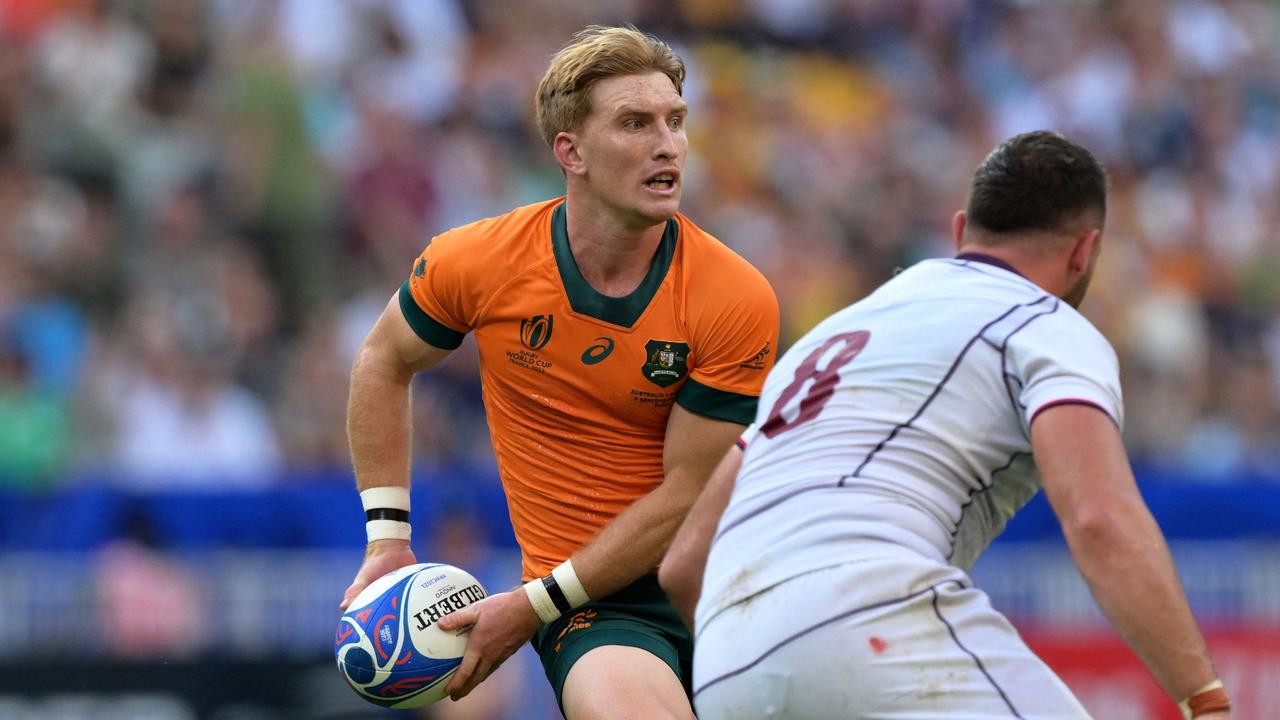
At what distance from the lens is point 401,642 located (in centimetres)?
557

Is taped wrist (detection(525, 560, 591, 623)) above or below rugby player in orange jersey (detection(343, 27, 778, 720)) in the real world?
below

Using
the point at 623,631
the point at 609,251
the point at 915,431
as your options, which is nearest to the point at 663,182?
the point at 609,251

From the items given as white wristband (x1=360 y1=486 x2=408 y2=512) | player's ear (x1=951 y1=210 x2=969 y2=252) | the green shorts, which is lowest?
the green shorts

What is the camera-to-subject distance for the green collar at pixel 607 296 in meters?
5.79

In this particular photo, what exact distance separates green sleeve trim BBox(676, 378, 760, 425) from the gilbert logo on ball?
2.96 ft

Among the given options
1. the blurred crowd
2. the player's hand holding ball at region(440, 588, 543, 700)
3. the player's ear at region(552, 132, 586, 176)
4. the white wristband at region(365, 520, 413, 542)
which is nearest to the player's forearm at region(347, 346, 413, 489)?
the white wristband at region(365, 520, 413, 542)

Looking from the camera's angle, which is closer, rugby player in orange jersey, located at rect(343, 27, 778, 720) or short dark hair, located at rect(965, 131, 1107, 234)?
short dark hair, located at rect(965, 131, 1107, 234)

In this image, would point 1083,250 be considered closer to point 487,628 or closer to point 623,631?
point 623,631

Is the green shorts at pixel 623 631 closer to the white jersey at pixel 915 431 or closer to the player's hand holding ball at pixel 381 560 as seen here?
the player's hand holding ball at pixel 381 560

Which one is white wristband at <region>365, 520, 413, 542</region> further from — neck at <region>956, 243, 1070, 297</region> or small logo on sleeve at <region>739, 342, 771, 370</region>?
neck at <region>956, 243, 1070, 297</region>

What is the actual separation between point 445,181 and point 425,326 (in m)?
7.41

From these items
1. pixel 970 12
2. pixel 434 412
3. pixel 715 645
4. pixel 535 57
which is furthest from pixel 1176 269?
pixel 715 645

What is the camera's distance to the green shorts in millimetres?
5699

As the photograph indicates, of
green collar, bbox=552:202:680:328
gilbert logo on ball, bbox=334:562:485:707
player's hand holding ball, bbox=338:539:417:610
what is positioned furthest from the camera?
player's hand holding ball, bbox=338:539:417:610
